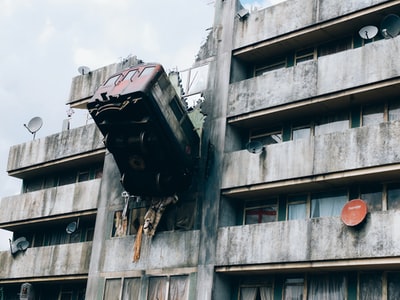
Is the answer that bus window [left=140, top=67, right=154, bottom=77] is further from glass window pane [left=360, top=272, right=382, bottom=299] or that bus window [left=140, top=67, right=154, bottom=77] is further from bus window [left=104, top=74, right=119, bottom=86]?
glass window pane [left=360, top=272, right=382, bottom=299]

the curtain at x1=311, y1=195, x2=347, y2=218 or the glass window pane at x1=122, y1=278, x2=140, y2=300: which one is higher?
the curtain at x1=311, y1=195, x2=347, y2=218

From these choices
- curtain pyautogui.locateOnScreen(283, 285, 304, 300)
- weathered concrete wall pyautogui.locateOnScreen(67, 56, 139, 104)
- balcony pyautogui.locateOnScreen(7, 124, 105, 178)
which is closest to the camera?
curtain pyautogui.locateOnScreen(283, 285, 304, 300)

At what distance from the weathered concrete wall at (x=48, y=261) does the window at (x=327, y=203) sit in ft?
33.2

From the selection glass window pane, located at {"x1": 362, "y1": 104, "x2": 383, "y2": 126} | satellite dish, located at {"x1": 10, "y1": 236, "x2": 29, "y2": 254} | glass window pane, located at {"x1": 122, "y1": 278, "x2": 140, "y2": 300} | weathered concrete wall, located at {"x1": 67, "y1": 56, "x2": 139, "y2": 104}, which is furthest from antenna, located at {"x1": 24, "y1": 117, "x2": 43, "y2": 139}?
glass window pane, located at {"x1": 362, "y1": 104, "x2": 383, "y2": 126}

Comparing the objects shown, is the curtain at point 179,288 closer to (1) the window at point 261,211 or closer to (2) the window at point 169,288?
(2) the window at point 169,288

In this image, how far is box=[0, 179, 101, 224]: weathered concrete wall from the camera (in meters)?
30.4

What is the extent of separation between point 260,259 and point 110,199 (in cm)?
814

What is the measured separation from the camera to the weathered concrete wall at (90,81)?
32.1 metres

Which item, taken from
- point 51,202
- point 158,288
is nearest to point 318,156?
point 158,288

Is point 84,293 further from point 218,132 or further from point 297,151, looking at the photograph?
point 297,151

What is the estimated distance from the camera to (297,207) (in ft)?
79.2

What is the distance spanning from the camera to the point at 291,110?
81.1 feet

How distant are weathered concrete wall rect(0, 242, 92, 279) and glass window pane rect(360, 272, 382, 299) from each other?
12.1 m

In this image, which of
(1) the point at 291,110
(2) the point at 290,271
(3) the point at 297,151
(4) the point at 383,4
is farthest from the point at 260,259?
(4) the point at 383,4
